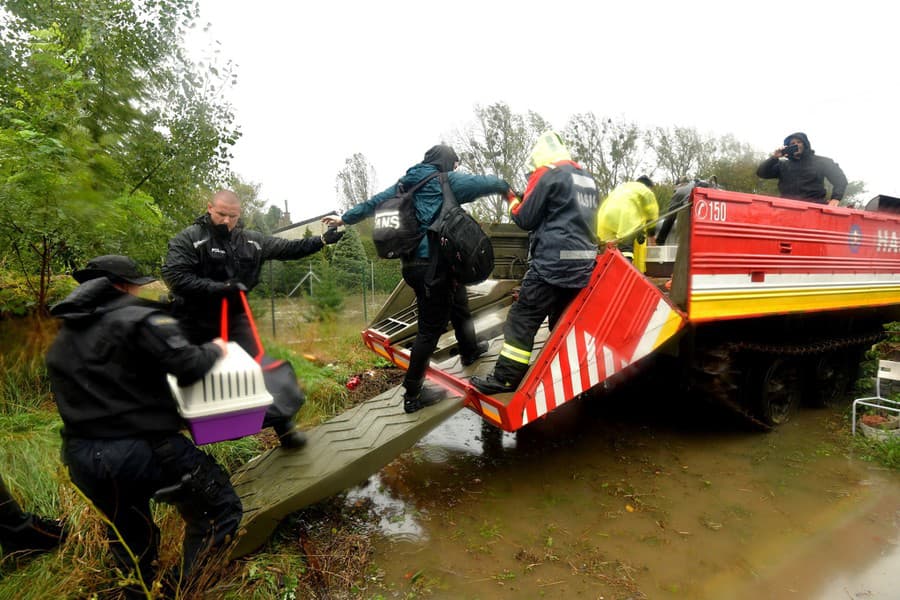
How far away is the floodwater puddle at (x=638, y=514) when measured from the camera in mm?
2541

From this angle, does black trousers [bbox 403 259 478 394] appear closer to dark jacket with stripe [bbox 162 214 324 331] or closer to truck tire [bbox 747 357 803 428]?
dark jacket with stripe [bbox 162 214 324 331]

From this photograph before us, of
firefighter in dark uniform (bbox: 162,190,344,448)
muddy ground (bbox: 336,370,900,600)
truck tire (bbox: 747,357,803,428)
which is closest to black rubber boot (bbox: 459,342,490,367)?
muddy ground (bbox: 336,370,900,600)

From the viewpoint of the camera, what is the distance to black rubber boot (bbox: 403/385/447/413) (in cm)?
322

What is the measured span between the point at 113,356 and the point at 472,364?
2.33 m

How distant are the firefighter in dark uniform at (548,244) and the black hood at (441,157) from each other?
0.47 meters

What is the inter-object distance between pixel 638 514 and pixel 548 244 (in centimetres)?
177

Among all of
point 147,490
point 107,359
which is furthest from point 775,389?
point 107,359

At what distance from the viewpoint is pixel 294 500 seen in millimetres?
2521

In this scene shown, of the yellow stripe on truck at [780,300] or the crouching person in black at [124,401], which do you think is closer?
the crouching person in black at [124,401]

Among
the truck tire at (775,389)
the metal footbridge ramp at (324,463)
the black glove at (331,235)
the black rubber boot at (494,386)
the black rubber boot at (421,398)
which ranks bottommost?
the truck tire at (775,389)

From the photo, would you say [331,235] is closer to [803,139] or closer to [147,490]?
[147,490]

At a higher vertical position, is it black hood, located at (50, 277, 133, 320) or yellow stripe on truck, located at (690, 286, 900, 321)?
black hood, located at (50, 277, 133, 320)

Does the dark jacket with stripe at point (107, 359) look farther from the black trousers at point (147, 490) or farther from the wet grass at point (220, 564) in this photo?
the wet grass at point (220, 564)

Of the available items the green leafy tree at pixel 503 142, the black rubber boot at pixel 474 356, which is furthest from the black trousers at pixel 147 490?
the green leafy tree at pixel 503 142
